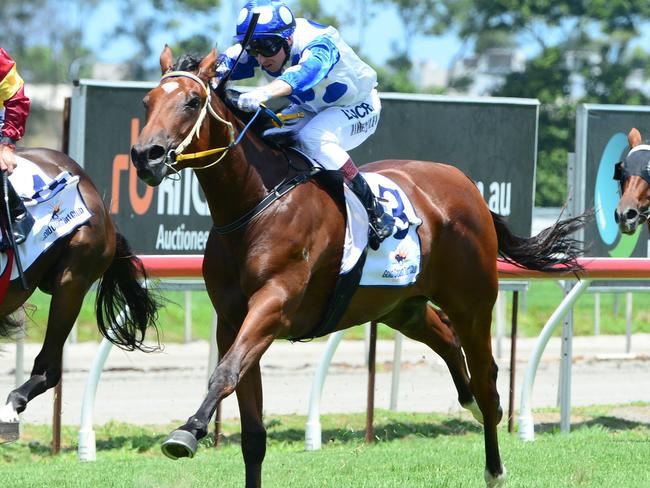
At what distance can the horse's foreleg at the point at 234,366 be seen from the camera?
4379mm

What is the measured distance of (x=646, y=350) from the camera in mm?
13461

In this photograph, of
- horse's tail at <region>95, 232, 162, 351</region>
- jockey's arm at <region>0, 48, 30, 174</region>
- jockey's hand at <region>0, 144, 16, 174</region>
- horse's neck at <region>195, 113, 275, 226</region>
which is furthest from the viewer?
horse's tail at <region>95, 232, 162, 351</region>

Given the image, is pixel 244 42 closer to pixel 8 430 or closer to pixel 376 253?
pixel 376 253

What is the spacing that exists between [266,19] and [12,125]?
1.48 m

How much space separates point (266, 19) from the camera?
5.20m

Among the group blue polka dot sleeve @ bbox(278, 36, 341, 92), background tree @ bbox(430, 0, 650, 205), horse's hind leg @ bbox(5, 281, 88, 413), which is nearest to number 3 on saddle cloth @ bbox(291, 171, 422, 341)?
blue polka dot sleeve @ bbox(278, 36, 341, 92)

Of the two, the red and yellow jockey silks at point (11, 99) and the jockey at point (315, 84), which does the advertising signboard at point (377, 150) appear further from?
the jockey at point (315, 84)

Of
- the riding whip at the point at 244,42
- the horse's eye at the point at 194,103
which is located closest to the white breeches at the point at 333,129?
the riding whip at the point at 244,42

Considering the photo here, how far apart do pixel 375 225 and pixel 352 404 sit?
14.3 ft

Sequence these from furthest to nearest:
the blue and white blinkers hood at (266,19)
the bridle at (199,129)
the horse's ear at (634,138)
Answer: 1. the horse's ear at (634,138)
2. the blue and white blinkers hood at (266,19)
3. the bridle at (199,129)

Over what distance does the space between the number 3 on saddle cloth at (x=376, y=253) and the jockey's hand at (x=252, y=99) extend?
64 centimetres

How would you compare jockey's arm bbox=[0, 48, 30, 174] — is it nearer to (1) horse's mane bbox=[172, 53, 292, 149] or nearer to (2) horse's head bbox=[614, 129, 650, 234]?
(1) horse's mane bbox=[172, 53, 292, 149]

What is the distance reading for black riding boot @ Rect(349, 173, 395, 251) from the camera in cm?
559

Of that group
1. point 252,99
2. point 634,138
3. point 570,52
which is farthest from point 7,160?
point 570,52
